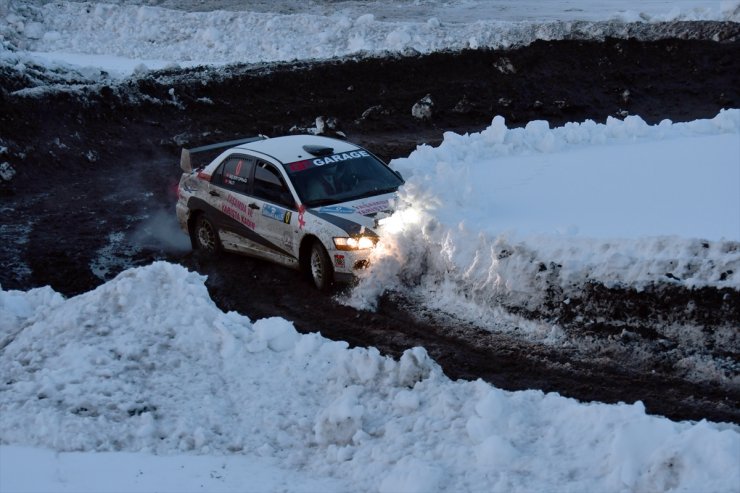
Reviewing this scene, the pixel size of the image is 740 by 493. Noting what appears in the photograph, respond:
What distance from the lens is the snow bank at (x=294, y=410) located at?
664 centimetres

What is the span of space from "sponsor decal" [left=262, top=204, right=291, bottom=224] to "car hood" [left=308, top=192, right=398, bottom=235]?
1.24 ft

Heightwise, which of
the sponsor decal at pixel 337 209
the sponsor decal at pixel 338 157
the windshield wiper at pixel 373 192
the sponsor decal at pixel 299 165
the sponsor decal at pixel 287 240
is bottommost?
the sponsor decal at pixel 287 240

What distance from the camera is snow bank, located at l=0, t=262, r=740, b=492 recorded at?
6.64m

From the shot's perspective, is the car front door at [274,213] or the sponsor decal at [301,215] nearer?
the sponsor decal at [301,215]

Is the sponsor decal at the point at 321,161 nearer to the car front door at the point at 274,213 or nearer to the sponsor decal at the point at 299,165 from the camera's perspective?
the sponsor decal at the point at 299,165

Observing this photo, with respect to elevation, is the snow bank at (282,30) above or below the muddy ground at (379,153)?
above

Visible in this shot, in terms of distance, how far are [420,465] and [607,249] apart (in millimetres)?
4308

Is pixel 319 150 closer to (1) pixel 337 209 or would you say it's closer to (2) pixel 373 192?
(2) pixel 373 192

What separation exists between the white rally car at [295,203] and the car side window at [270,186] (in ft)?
0.04

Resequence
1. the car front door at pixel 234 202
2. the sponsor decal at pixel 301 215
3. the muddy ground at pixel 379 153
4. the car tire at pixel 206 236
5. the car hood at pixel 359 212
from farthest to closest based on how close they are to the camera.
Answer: the car tire at pixel 206 236 < the car front door at pixel 234 202 < the sponsor decal at pixel 301 215 < the car hood at pixel 359 212 < the muddy ground at pixel 379 153

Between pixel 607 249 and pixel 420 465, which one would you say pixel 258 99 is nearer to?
pixel 607 249

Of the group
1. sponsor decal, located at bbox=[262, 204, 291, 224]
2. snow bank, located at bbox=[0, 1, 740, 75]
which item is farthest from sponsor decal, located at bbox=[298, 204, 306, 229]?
snow bank, located at bbox=[0, 1, 740, 75]

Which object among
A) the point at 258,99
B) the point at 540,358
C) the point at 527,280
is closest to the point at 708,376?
the point at 540,358

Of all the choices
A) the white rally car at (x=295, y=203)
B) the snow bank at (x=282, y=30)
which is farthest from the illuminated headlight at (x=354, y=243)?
the snow bank at (x=282, y=30)
